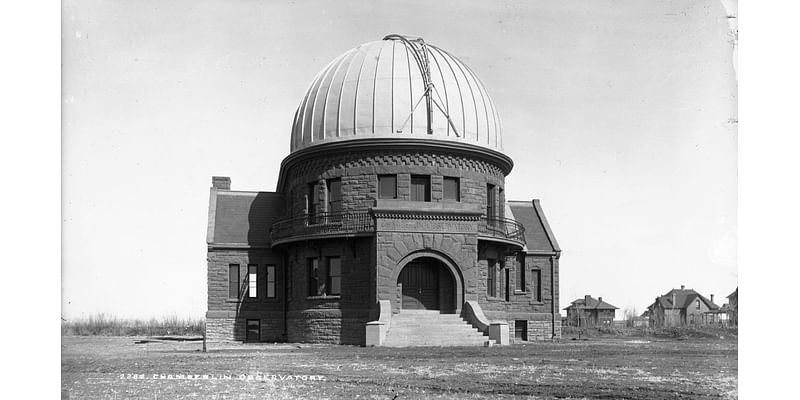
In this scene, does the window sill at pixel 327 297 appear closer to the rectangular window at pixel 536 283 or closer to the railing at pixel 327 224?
the railing at pixel 327 224

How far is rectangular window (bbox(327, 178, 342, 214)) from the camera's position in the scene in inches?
1188

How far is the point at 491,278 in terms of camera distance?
3162 cm

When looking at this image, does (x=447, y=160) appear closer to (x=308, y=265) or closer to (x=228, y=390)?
(x=308, y=265)

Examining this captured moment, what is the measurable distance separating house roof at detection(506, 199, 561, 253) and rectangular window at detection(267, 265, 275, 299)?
10543mm

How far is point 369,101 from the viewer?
98.8 feet

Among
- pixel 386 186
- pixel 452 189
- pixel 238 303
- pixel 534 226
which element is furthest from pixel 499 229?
pixel 238 303

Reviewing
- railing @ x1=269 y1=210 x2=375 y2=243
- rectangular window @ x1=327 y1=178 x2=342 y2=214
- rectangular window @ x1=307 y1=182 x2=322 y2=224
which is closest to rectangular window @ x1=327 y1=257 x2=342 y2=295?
railing @ x1=269 y1=210 x2=375 y2=243

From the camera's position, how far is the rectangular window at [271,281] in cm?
3419

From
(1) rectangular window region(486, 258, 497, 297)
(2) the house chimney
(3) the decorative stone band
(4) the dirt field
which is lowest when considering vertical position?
(4) the dirt field

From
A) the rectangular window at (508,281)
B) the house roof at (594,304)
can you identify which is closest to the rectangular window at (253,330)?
the rectangular window at (508,281)

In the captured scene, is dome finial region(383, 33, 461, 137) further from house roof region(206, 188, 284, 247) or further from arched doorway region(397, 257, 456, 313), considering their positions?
house roof region(206, 188, 284, 247)

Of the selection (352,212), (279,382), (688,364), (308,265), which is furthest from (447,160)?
(279,382)

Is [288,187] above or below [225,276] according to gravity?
above

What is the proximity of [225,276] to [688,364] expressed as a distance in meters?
20.7
